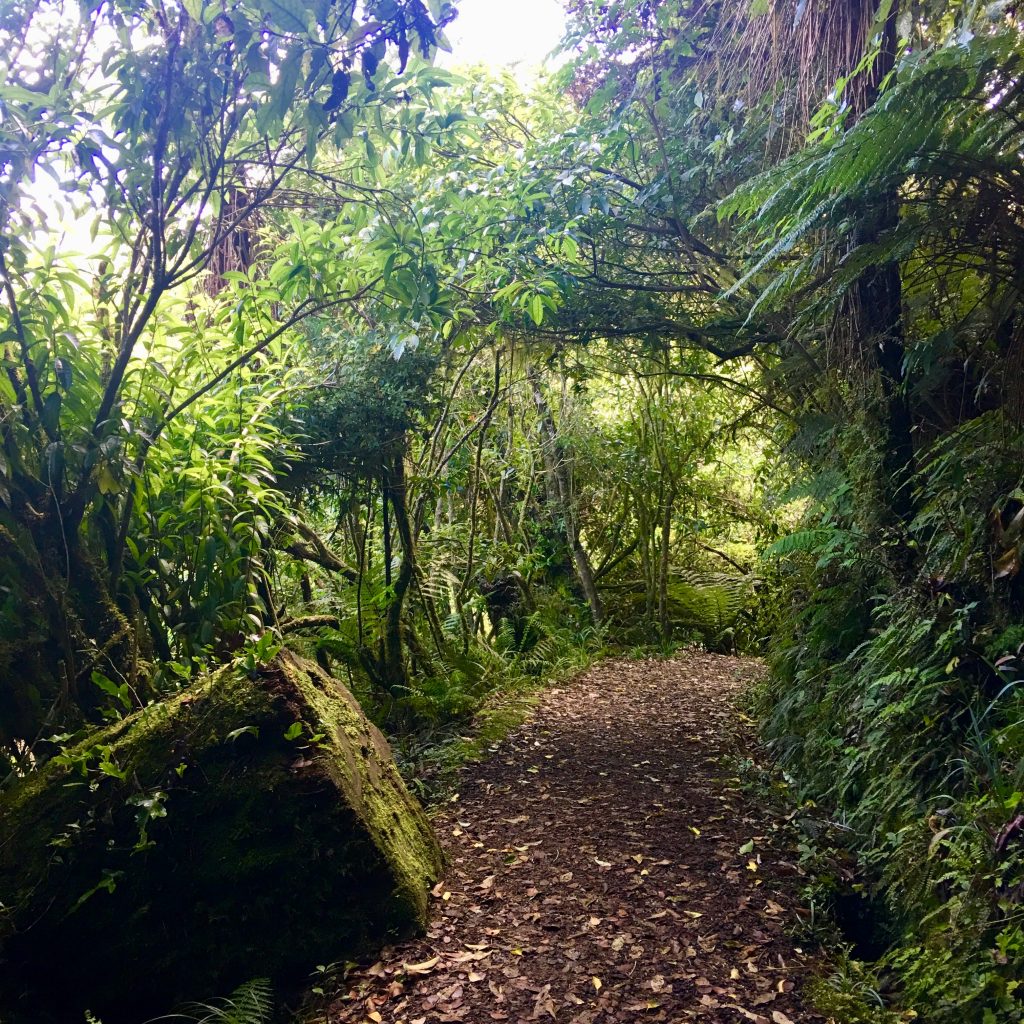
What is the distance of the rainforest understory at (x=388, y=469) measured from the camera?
2143 millimetres

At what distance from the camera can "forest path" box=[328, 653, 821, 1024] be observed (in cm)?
212

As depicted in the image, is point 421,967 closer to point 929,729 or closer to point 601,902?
point 601,902

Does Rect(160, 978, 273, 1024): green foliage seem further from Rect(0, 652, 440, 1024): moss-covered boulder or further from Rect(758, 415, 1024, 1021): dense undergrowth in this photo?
Rect(758, 415, 1024, 1021): dense undergrowth

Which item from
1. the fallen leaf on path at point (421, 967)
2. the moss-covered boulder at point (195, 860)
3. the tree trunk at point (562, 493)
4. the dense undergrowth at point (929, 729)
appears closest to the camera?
the dense undergrowth at point (929, 729)

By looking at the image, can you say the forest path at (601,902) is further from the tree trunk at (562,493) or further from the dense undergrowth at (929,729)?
the tree trunk at (562,493)

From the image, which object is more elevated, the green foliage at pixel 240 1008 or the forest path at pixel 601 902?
the green foliage at pixel 240 1008

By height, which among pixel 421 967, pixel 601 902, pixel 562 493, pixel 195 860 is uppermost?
pixel 562 493

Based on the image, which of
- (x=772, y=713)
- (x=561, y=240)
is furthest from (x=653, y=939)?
(x=561, y=240)

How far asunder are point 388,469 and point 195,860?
2.94 metres

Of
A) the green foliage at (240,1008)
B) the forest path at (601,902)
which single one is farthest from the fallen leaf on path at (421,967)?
the green foliage at (240,1008)

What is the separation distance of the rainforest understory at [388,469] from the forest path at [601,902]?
19mm

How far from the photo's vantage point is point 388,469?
4.89m

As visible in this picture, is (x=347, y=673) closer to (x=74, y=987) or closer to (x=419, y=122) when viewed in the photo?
(x=74, y=987)

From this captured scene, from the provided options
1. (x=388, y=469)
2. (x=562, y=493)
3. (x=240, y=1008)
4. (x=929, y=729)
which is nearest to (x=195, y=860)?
(x=240, y=1008)
